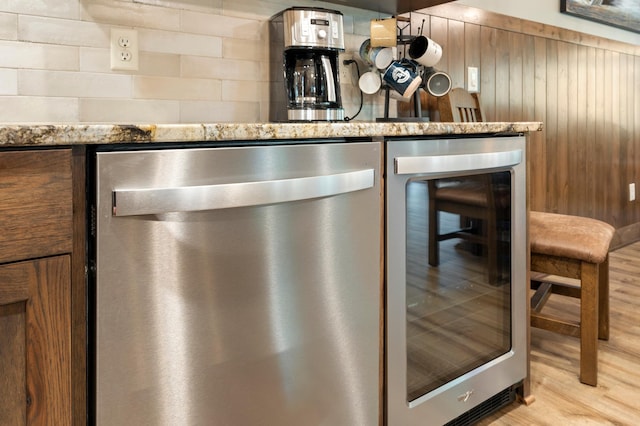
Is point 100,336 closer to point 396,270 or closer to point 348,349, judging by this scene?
point 348,349

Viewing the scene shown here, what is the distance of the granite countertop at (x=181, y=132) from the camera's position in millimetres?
690

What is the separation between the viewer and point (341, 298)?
105 cm

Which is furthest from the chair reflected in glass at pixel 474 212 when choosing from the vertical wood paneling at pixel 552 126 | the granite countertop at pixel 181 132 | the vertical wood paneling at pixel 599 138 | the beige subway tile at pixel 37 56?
the vertical wood paneling at pixel 599 138

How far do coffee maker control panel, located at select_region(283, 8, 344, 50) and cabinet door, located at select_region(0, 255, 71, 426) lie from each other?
3.20ft

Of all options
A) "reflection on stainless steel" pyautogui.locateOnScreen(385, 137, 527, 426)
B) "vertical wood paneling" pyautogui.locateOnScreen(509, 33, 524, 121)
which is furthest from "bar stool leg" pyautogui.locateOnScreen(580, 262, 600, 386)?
"vertical wood paneling" pyautogui.locateOnScreen(509, 33, 524, 121)

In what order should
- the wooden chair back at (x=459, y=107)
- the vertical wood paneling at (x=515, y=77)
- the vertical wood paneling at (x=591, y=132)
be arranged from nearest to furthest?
the wooden chair back at (x=459, y=107) < the vertical wood paneling at (x=515, y=77) < the vertical wood paneling at (x=591, y=132)

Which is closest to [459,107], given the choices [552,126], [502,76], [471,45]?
[471,45]

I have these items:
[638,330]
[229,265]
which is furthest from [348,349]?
[638,330]

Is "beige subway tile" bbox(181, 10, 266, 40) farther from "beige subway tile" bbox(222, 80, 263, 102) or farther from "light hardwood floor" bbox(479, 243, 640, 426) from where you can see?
"light hardwood floor" bbox(479, 243, 640, 426)

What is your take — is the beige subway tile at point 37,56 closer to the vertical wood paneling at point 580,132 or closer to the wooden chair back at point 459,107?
the wooden chair back at point 459,107

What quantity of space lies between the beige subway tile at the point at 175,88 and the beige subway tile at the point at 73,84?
34mm

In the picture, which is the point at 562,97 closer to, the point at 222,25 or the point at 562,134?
the point at 562,134

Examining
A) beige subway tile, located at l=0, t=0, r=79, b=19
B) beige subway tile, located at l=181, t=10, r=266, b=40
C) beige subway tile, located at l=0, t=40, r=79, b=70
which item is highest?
beige subway tile, located at l=181, t=10, r=266, b=40

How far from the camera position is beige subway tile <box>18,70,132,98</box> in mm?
1247
